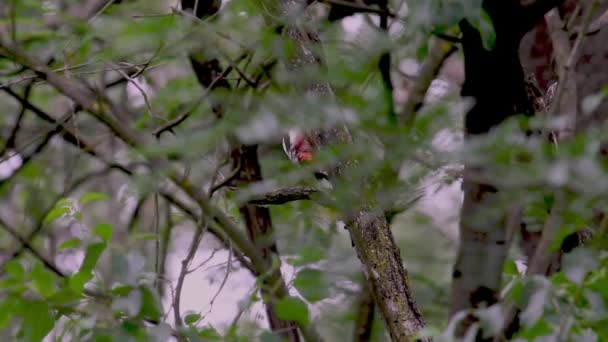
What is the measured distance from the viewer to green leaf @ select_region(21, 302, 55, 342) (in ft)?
3.68

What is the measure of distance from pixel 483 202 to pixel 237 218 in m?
0.86

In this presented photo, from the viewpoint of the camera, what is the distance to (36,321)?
1122 millimetres

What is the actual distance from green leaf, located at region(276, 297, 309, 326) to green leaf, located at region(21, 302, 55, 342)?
35 cm

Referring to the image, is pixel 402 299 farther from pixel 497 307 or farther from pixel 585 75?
pixel 585 75

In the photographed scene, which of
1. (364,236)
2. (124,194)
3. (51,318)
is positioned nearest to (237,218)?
(124,194)

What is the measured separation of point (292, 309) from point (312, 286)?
0.05 m

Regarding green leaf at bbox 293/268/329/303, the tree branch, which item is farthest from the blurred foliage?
the tree branch

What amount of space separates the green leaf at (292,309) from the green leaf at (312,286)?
0.06ft

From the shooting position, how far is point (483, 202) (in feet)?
4.73

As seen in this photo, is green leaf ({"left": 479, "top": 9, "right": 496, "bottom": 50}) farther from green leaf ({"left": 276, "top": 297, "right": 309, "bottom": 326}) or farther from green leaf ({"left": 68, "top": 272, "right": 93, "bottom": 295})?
green leaf ({"left": 68, "top": 272, "right": 93, "bottom": 295})

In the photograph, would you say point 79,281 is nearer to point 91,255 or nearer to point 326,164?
point 91,255

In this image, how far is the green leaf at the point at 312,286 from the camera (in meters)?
1.05

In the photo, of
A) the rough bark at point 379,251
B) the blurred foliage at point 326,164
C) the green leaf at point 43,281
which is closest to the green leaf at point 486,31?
the blurred foliage at point 326,164

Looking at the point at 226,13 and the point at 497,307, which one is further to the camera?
the point at 226,13
